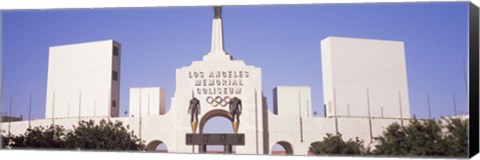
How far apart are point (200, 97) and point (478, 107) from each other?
44.9 feet

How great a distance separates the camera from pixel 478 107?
75.3 feet

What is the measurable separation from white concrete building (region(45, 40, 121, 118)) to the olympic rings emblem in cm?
542

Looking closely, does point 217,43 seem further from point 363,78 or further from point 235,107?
point 363,78

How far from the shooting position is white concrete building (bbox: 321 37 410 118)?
29141mm

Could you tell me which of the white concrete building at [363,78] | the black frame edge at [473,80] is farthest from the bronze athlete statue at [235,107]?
the black frame edge at [473,80]

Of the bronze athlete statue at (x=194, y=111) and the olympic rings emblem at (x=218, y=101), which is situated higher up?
the olympic rings emblem at (x=218, y=101)

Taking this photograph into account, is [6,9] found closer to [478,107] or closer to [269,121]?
[269,121]

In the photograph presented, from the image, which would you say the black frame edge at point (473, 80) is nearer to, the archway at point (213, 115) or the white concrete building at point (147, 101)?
the archway at point (213, 115)

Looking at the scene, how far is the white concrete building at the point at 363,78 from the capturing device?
95.6 ft

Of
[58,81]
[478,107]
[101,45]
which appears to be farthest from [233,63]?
[478,107]

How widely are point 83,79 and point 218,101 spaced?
7.35 m

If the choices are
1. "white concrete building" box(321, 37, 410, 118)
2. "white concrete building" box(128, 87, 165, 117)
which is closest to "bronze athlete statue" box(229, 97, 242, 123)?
"white concrete building" box(128, 87, 165, 117)

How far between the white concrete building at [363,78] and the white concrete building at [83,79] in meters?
10.9

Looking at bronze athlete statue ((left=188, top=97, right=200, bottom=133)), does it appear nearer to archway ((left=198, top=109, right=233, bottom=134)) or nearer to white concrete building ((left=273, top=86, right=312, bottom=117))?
archway ((left=198, top=109, right=233, bottom=134))
